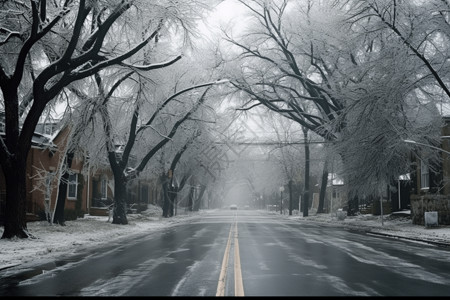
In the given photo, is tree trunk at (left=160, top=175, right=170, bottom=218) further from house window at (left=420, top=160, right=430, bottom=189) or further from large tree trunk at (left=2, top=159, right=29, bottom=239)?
large tree trunk at (left=2, top=159, right=29, bottom=239)

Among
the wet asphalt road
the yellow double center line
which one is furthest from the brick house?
the yellow double center line

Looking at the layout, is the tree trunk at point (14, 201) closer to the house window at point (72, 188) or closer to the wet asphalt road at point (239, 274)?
the wet asphalt road at point (239, 274)

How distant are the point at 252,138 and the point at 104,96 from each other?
3764cm

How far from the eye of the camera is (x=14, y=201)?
17.2 meters

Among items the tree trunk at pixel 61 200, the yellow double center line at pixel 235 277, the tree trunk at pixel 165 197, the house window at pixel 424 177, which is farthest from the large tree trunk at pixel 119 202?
the house window at pixel 424 177

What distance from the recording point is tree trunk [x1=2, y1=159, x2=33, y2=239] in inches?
674

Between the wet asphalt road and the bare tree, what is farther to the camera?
the bare tree

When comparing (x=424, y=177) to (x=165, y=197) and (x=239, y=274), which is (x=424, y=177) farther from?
(x=239, y=274)

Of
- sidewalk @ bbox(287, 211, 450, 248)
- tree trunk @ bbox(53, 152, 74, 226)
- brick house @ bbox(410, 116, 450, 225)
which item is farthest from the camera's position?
brick house @ bbox(410, 116, 450, 225)

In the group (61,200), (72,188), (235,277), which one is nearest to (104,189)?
(72,188)

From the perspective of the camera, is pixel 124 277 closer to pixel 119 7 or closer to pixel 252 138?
pixel 119 7

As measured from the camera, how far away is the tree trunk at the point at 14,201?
17.1 m

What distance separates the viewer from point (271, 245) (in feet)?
55.3

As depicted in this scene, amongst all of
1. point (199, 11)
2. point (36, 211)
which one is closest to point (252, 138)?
point (36, 211)
